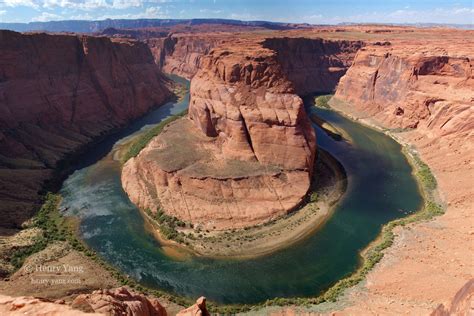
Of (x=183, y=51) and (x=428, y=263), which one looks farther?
(x=183, y=51)

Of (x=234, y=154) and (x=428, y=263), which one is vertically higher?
(x=234, y=154)

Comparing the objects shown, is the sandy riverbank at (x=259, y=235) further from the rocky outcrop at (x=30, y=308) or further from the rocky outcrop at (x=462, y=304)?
the rocky outcrop at (x=30, y=308)

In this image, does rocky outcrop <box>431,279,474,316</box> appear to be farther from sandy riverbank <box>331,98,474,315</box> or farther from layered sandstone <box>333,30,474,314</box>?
sandy riverbank <box>331,98,474,315</box>

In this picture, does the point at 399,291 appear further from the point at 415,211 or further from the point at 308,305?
the point at 415,211

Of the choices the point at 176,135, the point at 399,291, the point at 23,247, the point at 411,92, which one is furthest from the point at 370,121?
the point at 23,247

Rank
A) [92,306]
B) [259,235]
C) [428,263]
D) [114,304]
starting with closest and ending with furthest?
[92,306]
[114,304]
[428,263]
[259,235]

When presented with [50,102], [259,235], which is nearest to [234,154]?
[259,235]

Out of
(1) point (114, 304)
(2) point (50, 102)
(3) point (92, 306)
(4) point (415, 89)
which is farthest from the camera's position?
(4) point (415, 89)

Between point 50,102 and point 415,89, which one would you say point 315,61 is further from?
point 50,102
